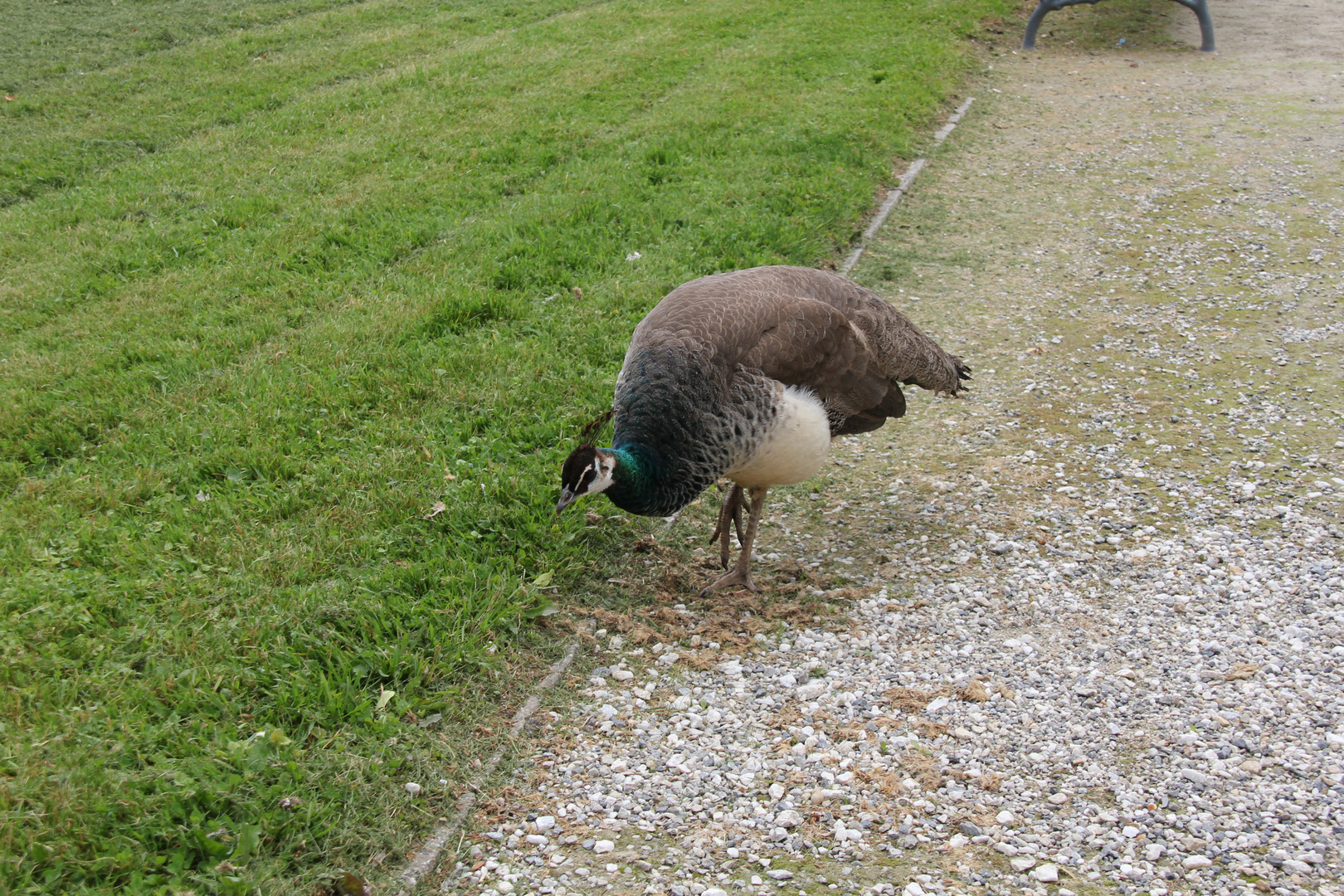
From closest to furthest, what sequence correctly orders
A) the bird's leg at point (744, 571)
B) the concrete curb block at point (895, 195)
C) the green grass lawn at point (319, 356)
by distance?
1. the green grass lawn at point (319, 356)
2. the bird's leg at point (744, 571)
3. the concrete curb block at point (895, 195)

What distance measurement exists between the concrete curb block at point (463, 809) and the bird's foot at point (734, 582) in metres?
0.86

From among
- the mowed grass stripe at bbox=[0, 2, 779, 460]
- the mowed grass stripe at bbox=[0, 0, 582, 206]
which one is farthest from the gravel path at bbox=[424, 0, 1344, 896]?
the mowed grass stripe at bbox=[0, 0, 582, 206]

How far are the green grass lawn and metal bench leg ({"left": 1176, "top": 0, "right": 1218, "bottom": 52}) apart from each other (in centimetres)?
279

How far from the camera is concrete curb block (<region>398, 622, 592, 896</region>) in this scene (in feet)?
10.9

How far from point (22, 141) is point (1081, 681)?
33.7 feet

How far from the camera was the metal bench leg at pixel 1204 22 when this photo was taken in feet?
42.9

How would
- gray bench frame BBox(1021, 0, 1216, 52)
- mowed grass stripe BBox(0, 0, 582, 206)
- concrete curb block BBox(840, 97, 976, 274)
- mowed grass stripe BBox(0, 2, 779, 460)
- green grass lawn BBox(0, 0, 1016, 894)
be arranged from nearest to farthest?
green grass lawn BBox(0, 0, 1016, 894) < mowed grass stripe BBox(0, 2, 779, 460) < concrete curb block BBox(840, 97, 976, 274) < mowed grass stripe BBox(0, 0, 582, 206) < gray bench frame BBox(1021, 0, 1216, 52)

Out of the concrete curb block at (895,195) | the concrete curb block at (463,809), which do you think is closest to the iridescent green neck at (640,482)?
the concrete curb block at (463,809)

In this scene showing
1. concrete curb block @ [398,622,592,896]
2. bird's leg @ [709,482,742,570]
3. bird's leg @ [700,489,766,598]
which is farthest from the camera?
bird's leg @ [709,482,742,570]

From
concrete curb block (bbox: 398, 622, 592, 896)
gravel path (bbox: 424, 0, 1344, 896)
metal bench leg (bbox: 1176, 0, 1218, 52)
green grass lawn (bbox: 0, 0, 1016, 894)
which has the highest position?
metal bench leg (bbox: 1176, 0, 1218, 52)

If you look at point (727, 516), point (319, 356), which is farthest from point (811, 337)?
point (319, 356)

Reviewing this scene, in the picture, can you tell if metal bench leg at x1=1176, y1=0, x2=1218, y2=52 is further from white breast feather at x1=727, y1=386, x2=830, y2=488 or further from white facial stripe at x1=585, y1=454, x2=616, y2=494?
white facial stripe at x1=585, y1=454, x2=616, y2=494

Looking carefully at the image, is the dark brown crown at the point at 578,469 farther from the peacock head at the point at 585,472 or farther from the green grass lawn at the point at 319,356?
the green grass lawn at the point at 319,356

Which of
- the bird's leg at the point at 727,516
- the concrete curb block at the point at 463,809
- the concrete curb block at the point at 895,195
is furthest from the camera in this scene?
the concrete curb block at the point at 895,195
